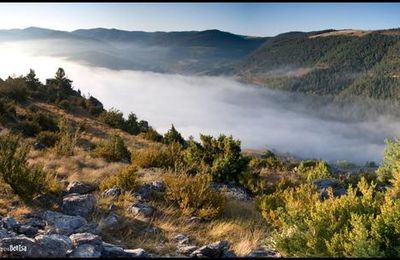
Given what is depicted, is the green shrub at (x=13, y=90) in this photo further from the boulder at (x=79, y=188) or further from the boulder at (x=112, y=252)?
the boulder at (x=112, y=252)

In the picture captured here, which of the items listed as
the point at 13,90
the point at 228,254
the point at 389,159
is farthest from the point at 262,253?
the point at 13,90

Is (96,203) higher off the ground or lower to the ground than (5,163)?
lower

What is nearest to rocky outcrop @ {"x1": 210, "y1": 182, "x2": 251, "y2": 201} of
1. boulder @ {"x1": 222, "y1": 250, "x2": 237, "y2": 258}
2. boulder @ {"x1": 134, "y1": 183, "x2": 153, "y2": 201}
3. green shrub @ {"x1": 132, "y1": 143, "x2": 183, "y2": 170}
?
green shrub @ {"x1": 132, "y1": 143, "x2": 183, "y2": 170}

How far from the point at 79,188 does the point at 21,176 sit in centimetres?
134

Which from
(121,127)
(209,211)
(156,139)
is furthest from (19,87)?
(209,211)

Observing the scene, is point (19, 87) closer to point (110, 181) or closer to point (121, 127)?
point (121, 127)

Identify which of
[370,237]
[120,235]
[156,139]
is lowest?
[156,139]

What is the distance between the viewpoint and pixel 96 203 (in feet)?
27.8

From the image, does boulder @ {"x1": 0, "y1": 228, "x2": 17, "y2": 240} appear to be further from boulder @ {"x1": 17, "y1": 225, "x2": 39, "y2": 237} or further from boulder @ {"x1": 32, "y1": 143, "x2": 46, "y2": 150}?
boulder @ {"x1": 32, "y1": 143, "x2": 46, "y2": 150}

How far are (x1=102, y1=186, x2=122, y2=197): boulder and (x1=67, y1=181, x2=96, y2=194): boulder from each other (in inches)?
20.7

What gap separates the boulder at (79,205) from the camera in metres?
8.05

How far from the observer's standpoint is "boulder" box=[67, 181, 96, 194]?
9.39 m

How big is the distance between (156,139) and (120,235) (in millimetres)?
21556

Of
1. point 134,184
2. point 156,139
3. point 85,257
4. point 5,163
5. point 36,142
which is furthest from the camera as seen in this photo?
point 156,139
